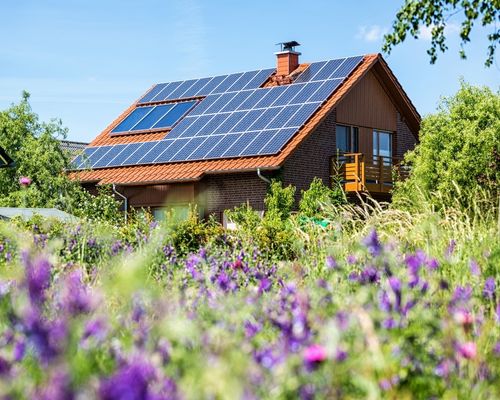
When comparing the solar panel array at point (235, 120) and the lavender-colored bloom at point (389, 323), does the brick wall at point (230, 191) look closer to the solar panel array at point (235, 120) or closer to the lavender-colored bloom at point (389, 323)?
the solar panel array at point (235, 120)

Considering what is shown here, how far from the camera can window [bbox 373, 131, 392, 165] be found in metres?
30.4

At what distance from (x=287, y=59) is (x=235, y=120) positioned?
3975mm

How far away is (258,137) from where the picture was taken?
25.7 m

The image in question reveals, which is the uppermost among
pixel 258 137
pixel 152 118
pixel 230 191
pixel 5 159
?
pixel 152 118

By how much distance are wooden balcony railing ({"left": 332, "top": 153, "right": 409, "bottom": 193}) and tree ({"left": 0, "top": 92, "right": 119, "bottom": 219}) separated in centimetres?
692

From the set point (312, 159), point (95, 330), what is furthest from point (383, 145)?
point (95, 330)

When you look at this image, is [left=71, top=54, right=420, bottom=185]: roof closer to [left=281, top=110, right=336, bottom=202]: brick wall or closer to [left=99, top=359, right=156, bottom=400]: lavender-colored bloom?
[left=281, top=110, right=336, bottom=202]: brick wall

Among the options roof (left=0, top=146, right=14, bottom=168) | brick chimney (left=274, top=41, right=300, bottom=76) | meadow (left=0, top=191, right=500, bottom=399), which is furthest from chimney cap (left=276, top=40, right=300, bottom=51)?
meadow (left=0, top=191, right=500, bottom=399)

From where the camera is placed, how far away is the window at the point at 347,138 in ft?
94.0

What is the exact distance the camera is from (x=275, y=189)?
24.4 metres

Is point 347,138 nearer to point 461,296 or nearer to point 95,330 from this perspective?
point 461,296

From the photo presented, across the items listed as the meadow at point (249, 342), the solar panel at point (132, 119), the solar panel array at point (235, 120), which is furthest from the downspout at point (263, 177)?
the meadow at point (249, 342)

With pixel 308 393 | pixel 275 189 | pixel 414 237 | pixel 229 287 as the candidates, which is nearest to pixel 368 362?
pixel 308 393

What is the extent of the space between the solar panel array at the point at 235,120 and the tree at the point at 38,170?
1823mm
